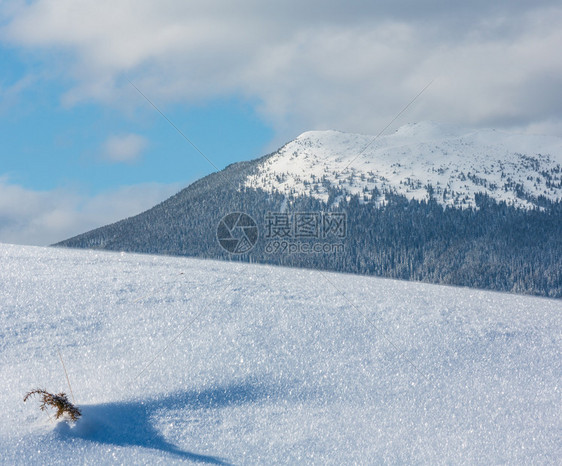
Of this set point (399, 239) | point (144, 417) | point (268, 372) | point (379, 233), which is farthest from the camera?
point (379, 233)

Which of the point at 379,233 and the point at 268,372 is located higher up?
the point at 379,233

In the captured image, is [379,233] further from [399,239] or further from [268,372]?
[268,372]

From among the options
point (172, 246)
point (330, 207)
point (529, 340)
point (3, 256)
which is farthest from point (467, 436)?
point (330, 207)

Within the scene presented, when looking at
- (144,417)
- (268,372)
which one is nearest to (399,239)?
(268,372)

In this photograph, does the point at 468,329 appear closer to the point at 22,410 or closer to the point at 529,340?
the point at 529,340

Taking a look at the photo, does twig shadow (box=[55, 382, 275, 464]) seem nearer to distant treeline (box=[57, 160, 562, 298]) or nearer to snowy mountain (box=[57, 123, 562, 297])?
snowy mountain (box=[57, 123, 562, 297])

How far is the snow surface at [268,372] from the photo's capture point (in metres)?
4.93

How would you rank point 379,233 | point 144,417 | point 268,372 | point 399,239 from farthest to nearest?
point 379,233 → point 399,239 → point 268,372 → point 144,417

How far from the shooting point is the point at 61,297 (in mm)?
7625

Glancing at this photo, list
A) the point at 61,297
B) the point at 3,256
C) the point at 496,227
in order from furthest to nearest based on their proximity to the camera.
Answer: the point at 496,227 < the point at 3,256 < the point at 61,297

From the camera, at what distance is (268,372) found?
5977mm

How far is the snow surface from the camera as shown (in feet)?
16.2

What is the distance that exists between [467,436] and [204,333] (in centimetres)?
346

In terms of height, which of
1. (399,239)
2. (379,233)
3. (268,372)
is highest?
(379,233)
